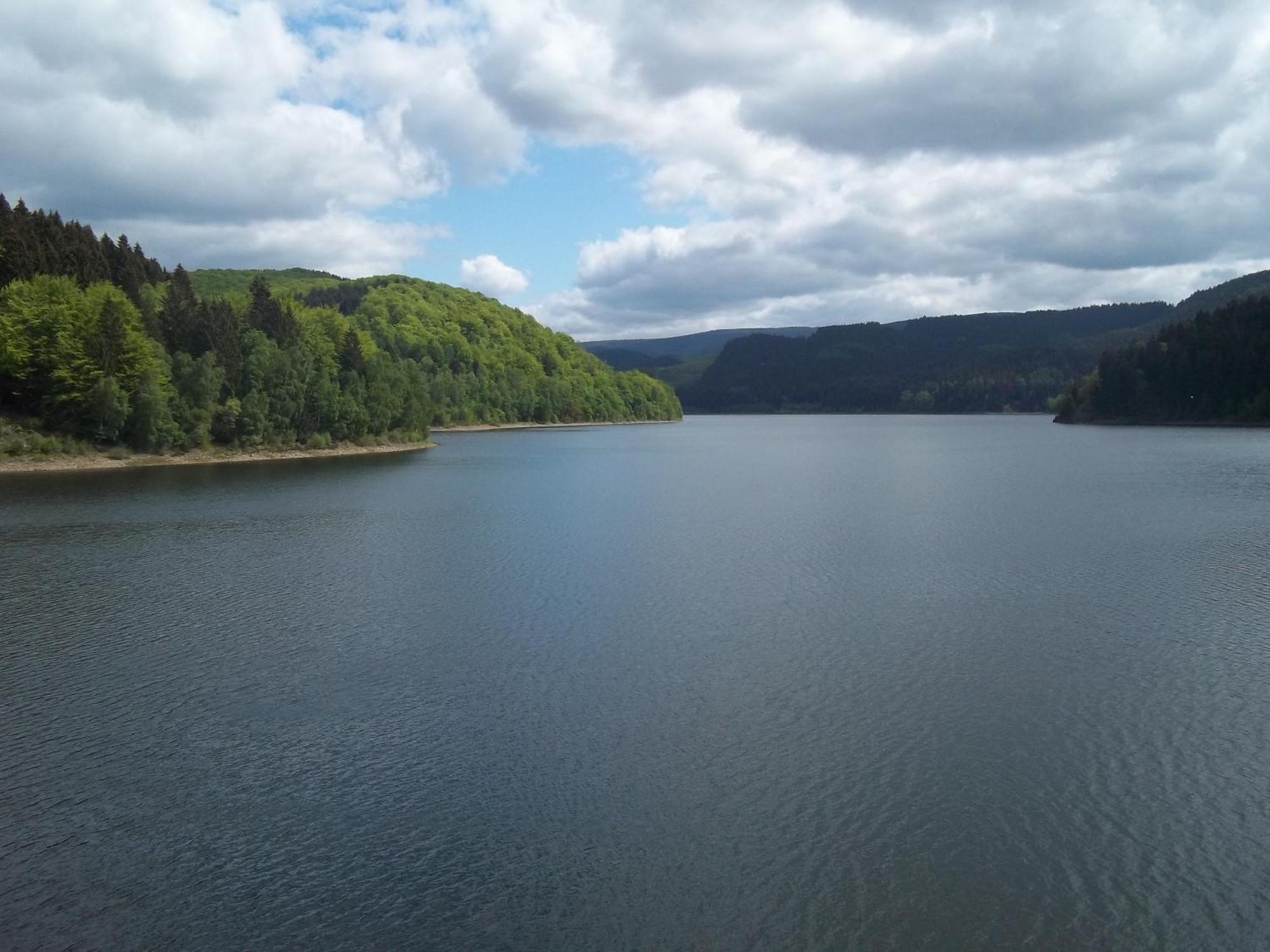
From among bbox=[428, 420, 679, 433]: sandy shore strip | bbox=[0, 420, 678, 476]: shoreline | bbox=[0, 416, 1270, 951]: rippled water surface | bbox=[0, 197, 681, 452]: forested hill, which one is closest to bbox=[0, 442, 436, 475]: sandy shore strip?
bbox=[0, 420, 678, 476]: shoreline

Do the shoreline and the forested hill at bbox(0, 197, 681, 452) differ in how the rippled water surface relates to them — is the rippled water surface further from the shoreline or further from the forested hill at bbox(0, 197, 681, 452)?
the forested hill at bbox(0, 197, 681, 452)

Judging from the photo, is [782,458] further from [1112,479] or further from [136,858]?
[136,858]

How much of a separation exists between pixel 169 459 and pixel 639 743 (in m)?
59.3

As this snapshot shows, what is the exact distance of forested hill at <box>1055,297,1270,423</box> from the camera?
103250 millimetres

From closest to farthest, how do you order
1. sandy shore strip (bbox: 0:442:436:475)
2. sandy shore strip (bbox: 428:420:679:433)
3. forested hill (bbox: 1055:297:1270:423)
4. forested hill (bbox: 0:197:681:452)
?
sandy shore strip (bbox: 0:442:436:475), forested hill (bbox: 0:197:681:452), forested hill (bbox: 1055:297:1270:423), sandy shore strip (bbox: 428:420:679:433)

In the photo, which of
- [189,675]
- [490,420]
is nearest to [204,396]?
[189,675]

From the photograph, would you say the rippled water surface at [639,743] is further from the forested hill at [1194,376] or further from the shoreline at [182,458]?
the forested hill at [1194,376]

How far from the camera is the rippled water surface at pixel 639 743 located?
30.2ft

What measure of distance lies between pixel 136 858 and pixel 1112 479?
5077 centimetres

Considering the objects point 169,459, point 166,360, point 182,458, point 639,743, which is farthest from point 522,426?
point 639,743

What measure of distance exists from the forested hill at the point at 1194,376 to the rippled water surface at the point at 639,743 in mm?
86358

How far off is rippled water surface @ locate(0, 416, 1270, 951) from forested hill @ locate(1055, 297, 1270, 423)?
86358 mm

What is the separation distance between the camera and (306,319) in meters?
88.0

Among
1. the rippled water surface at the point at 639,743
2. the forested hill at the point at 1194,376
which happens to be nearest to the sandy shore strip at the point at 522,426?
the forested hill at the point at 1194,376
